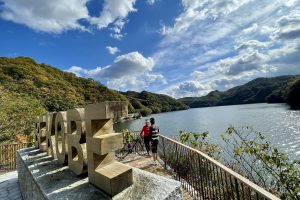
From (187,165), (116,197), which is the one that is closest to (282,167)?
(187,165)

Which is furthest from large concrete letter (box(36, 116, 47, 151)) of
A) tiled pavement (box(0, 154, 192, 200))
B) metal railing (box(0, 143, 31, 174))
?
metal railing (box(0, 143, 31, 174))

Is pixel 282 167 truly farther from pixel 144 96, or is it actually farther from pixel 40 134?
pixel 144 96

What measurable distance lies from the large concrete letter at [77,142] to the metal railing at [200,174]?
6.88 ft

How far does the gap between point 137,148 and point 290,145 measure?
15.4m

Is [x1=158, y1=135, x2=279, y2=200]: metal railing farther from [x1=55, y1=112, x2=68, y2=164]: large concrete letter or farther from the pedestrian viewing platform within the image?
[x1=55, y1=112, x2=68, y2=164]: large concrete letter

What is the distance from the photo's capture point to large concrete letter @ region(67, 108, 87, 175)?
258 cm

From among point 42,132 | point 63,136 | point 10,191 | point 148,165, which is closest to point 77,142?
point 63,136

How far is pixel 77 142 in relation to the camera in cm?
264

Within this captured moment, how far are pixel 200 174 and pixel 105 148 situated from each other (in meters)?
3.35

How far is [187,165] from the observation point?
5.74 metres

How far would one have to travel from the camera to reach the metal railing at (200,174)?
3.98m

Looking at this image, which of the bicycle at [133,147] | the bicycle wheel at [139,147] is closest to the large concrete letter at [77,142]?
the bicycle at [133,147]

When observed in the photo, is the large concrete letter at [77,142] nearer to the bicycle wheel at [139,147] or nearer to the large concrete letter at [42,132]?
the large concrete letter at [42,132]

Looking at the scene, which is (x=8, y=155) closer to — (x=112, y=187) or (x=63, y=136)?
(x=63, y=136)
